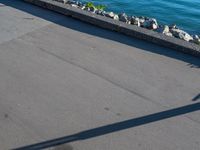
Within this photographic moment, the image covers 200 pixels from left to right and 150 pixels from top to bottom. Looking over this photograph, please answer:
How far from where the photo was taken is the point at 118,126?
566 centimetres

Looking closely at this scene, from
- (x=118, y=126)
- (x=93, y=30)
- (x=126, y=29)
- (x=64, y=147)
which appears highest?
(x=126, y=29)

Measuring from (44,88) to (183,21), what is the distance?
7.95m

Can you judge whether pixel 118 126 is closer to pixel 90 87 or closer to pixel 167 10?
pixel 90 87

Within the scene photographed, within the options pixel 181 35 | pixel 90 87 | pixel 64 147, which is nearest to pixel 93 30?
→ pixel 181 35

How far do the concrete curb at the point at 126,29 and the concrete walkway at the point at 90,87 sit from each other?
16 centimetres

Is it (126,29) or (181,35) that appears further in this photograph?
(181,35)

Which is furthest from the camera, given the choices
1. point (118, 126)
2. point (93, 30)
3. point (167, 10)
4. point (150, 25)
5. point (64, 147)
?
point (167, 10)

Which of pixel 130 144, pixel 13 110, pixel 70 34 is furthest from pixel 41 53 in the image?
pixel 130 144

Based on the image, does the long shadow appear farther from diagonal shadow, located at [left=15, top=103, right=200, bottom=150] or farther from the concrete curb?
diagonal shadow, located at [left=15, top=103, right=200, bottom=150]

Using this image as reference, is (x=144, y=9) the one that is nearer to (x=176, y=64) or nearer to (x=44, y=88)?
(x=176, y=64)

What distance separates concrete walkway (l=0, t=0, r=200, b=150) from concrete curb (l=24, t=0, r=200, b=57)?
0.16 m

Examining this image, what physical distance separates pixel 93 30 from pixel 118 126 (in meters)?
3.66

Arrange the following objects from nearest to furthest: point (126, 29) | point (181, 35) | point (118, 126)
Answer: point (118, 126)
point (126, 29)
point (181, 35)

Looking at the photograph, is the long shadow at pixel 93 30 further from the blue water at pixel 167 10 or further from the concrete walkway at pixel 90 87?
the blue water at pixel 167 10
